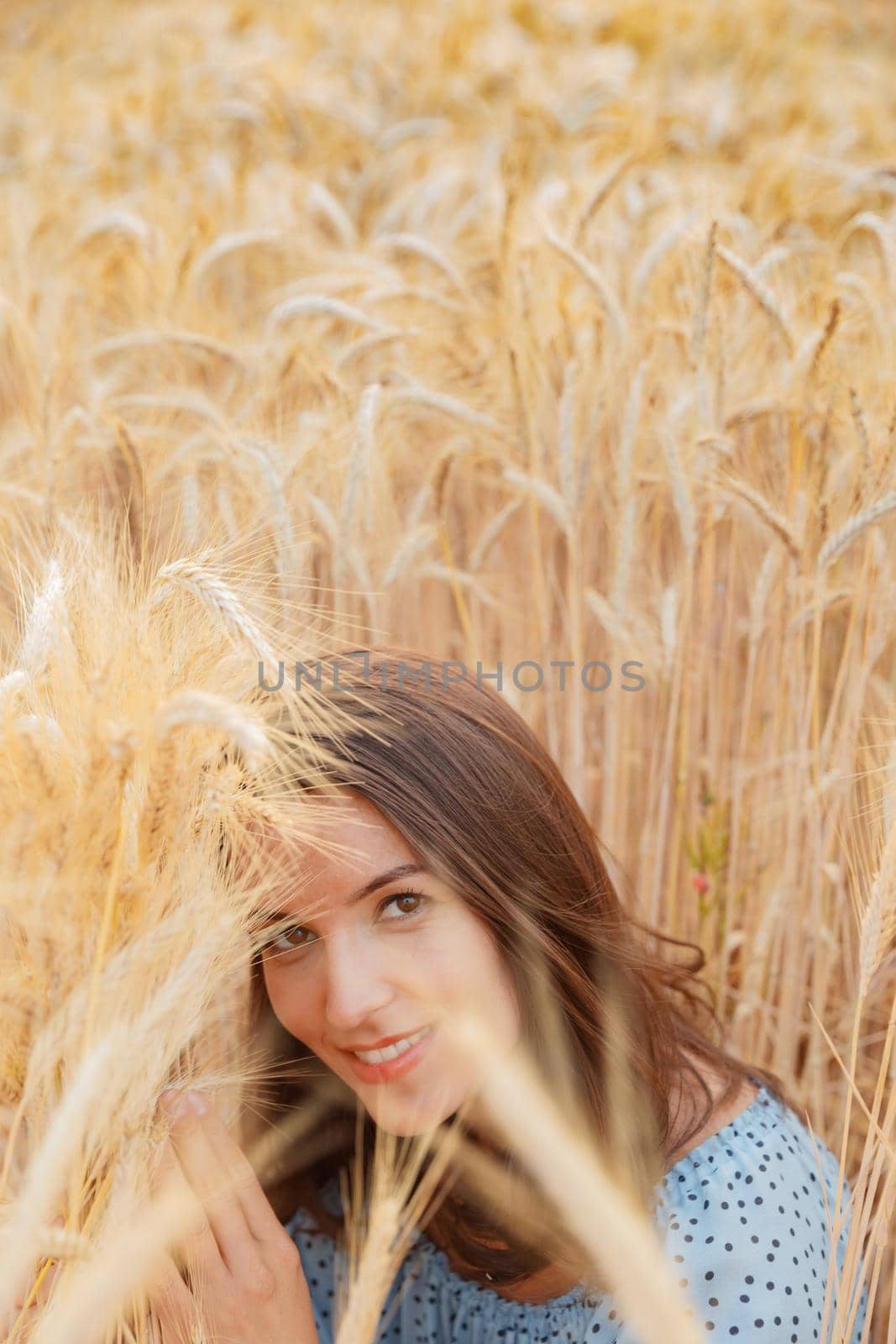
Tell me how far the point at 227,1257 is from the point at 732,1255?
0.52 m

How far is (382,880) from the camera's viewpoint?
1106mm

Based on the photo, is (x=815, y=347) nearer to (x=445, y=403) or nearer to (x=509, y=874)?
(x=445, y=403)

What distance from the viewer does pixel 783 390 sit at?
5.01 ft

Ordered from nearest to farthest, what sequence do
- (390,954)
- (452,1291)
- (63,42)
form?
1. (390,954)
2. (452,1291)
3. (63,42)

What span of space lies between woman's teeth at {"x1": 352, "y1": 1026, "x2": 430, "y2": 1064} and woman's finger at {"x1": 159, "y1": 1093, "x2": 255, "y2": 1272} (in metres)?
0.18

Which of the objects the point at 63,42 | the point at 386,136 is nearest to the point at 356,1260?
the point at 386,136

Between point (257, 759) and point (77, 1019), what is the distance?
232 mm

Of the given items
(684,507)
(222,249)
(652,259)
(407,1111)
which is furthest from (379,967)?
(222,249)

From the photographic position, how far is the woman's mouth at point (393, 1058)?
1090 millimetres

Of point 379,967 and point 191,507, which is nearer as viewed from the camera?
point 379,967

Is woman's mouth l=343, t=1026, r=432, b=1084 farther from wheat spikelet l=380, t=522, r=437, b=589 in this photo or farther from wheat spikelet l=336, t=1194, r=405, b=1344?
wheat spikelet l=380, t=522, r=437, b=589

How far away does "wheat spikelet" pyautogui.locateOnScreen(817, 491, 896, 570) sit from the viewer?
127 cm

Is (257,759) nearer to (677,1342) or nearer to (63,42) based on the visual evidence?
(677,1342)

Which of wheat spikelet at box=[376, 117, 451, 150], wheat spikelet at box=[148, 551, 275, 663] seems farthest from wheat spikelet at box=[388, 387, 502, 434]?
wheat spikelet at box=[376, 117, 451, 150]
